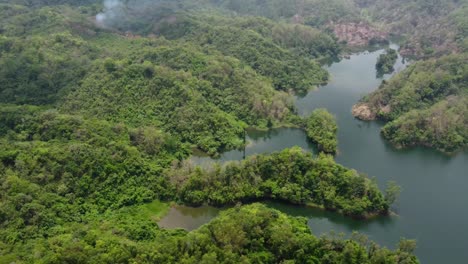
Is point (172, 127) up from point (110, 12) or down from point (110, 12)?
down

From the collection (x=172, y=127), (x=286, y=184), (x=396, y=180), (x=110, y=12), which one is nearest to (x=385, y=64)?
(x=396, y=180)

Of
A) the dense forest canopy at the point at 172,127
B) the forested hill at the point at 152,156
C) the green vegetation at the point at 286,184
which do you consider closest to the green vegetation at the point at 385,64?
the dense forest canopy at the point at 172,127

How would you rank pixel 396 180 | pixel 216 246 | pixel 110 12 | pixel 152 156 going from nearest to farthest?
pixel 216 246
pixel 396 180
pixel 152 156
pixel 110 12

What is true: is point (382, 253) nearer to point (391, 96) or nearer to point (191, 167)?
point (191, 167)

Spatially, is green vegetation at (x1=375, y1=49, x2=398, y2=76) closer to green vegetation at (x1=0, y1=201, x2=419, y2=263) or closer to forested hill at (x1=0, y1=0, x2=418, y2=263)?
forested hill at (x1=0, y1=0, x2=418, y2=263)

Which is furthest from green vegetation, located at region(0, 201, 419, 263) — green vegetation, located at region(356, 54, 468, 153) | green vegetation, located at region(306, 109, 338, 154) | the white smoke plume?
the white smoke plume

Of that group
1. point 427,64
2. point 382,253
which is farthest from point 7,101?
point 427,64

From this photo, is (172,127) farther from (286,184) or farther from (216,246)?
(216,246)
